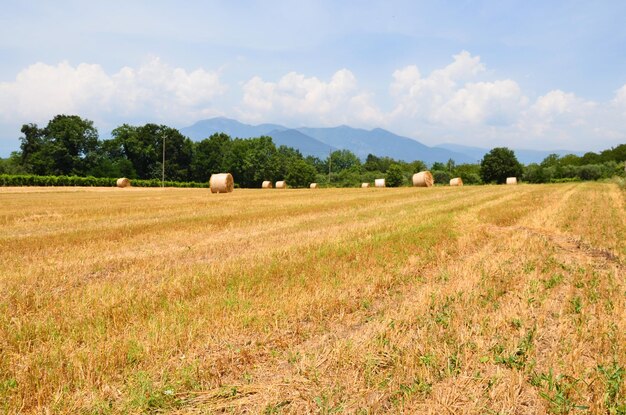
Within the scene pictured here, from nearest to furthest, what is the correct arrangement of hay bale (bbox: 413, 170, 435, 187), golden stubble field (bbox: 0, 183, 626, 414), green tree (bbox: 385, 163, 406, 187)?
golden stubble field (bbox: 0, 183, 626, 414) < hay bale (bbox: 413, 170, 435, 187) < green tree (bbox: 385, 163, 406, 187)

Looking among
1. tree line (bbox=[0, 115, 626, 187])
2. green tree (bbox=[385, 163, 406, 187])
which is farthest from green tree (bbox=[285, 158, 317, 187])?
green tree (bbox=[385, 163, 406, 187])

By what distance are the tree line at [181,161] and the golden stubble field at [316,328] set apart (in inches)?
3436

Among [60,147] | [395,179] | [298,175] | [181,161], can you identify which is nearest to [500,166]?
[395,179]

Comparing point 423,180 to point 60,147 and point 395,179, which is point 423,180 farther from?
point 60,147

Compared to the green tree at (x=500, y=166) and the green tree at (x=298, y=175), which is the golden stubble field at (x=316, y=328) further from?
the green tree at (x=298, y=175)

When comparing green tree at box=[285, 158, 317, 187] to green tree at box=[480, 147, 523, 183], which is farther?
green tree at box=[285, 158, 317, 187]

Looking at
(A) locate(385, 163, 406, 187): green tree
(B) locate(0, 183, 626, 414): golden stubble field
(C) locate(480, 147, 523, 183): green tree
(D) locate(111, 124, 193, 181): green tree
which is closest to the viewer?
(B) locate(0, 183, 626, 414): golden stubble field

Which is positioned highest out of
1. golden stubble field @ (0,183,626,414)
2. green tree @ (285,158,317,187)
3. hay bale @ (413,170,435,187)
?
green tree @ (285,158,317,187)

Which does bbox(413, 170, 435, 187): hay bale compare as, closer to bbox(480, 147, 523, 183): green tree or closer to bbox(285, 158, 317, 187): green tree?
bbox(480, 147, 523, 183): green tree

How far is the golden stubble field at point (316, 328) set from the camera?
3.15 m

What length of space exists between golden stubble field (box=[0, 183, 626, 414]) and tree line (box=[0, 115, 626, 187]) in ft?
286

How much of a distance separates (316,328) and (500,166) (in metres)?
94.4

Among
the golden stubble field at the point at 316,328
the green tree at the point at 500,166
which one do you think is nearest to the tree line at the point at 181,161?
the green tree at the point at 500,166

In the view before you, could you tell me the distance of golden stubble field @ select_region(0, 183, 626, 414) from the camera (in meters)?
3.15
